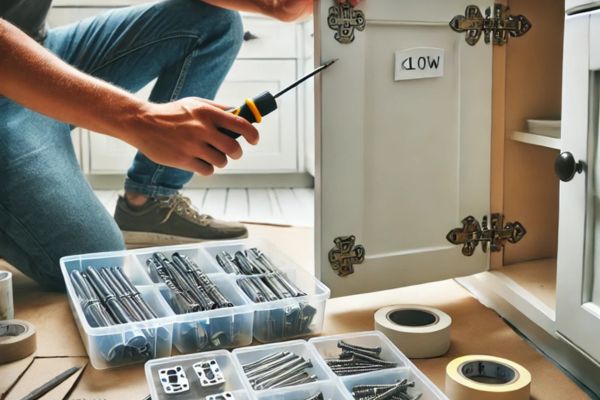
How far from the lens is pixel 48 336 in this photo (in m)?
1.34

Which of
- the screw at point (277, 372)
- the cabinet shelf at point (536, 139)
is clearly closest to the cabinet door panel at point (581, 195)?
the cabinet shelf at point (536, 139)

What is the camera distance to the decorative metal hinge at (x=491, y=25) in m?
1.37

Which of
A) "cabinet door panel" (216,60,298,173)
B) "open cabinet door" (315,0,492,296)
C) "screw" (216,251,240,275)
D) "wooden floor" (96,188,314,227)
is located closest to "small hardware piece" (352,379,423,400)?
"open cabinet door" (315,0,492,296)

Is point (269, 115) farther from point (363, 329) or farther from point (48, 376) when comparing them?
point (48, 376)

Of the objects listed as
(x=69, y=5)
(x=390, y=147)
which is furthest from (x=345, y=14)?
(x=69, y=5)

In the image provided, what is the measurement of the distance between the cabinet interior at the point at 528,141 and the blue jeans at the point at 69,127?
2.48 ft

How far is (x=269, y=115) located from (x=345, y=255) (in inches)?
64.2

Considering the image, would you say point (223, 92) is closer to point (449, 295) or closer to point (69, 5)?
point (69, 5)

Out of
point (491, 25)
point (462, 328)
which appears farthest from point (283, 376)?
point (491, 25)

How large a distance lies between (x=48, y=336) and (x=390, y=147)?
0.73 m

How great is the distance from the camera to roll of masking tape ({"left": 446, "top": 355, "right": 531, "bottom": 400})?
101 centimetres

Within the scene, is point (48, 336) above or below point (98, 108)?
below

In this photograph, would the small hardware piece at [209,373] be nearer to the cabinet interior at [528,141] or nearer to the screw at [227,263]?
the screw at [227,263]

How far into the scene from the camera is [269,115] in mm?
2932
